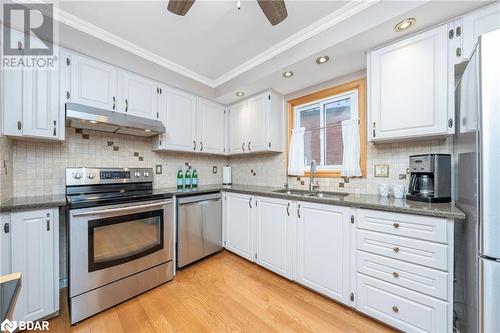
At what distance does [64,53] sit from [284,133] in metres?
2.50

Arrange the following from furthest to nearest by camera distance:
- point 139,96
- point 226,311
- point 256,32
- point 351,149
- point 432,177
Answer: point 139,96 → point 351,149 → point 256,32 → point 226,311 → point 432,177

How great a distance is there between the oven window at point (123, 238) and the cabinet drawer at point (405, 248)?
75.6 inches

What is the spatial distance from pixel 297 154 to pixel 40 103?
8.76 ft

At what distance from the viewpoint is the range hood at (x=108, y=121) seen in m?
1.71

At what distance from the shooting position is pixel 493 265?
0.95m

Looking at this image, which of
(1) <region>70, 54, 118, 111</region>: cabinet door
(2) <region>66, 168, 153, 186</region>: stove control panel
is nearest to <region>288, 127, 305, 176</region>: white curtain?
(2) <region>66, 168, 153, 186</region>: stove control panel

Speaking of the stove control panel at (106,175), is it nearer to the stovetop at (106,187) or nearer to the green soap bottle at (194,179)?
the stovetop at (106,187)

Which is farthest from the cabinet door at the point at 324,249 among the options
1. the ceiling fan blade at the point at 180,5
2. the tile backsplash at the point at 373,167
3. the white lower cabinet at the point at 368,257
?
the ceiling fan blade at the point at 180,5

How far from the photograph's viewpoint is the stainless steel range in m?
1.52

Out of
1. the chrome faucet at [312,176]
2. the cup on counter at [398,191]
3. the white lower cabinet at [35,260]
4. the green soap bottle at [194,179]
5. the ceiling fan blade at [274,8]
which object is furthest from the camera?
the green soap bottle at [194,179]

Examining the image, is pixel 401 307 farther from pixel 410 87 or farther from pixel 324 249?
pixel 410 87

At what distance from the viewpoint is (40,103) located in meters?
1.64

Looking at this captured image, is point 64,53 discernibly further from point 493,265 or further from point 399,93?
point 493,265

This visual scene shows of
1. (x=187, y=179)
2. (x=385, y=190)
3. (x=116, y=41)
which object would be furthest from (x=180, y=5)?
(x=385, y=190)
